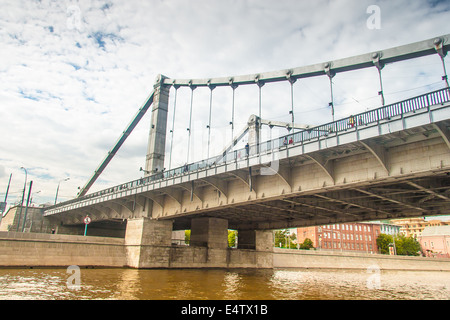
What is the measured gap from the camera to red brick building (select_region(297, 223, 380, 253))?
340ft

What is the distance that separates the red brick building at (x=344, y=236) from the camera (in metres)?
104

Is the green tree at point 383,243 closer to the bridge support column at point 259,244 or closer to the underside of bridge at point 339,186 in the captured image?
the bridge support column at point 259,244

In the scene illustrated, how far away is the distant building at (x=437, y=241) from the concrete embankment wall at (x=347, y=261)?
51864 millimetres

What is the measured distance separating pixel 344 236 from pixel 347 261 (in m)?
48.7

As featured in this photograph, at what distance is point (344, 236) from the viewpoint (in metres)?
108

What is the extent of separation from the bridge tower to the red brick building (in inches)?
2762

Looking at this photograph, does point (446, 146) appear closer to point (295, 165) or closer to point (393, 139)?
point (393, 139)

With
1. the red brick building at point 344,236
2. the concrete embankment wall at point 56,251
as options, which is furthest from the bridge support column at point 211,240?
the red brick building at point 344,236

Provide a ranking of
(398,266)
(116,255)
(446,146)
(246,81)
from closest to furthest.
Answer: (446,146)
(116,255)
(246,81)
(398,266)

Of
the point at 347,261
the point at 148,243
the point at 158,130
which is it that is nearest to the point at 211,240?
the point at 148,243
